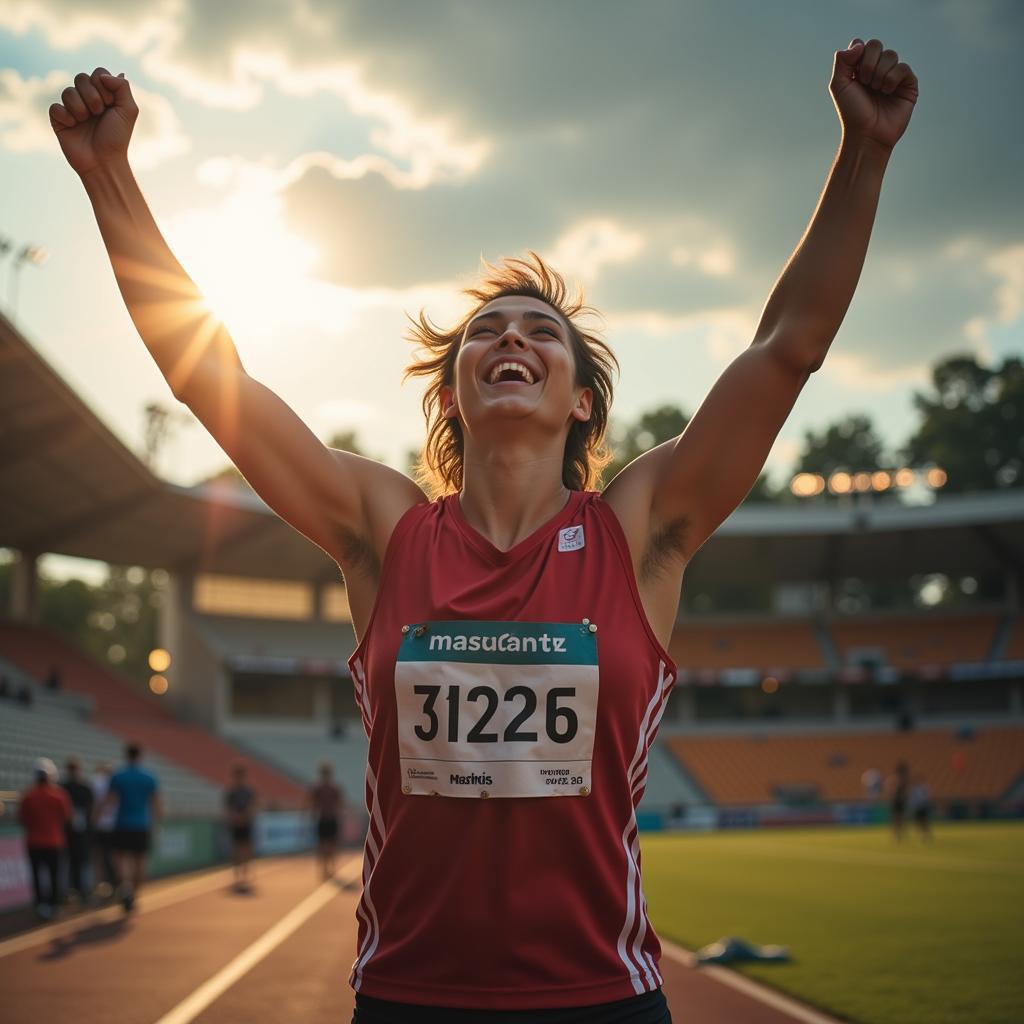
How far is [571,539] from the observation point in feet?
8.76

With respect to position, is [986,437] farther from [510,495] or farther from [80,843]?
[510,495]

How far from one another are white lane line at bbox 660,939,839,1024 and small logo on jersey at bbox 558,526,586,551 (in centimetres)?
565

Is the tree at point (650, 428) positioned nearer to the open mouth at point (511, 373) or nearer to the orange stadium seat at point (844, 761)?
the orange stadium seat at point (844, 761)

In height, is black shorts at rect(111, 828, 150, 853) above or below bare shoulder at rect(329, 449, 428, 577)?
below

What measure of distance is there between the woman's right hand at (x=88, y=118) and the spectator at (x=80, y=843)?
1564 centimetres

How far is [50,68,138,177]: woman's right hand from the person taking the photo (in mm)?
2707

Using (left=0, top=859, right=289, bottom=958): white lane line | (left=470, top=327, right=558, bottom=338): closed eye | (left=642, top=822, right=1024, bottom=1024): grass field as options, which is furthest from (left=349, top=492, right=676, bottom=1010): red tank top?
(left=0, top=859, right=289, bottom=958): white lane line

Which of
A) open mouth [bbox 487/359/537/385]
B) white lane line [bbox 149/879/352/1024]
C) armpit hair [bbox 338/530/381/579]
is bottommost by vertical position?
white lane line [bbox 149/879/352/1024]

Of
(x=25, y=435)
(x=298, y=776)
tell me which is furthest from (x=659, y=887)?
(x=298, y=776)

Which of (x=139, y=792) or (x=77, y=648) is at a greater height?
(x=77, y=648)

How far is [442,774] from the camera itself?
8.02ft

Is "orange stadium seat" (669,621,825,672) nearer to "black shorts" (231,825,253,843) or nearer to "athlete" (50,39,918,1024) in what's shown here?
"black shorts" (231,825,253,843)

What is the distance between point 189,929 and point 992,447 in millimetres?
73755

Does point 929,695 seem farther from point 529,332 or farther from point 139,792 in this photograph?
point 529,332
